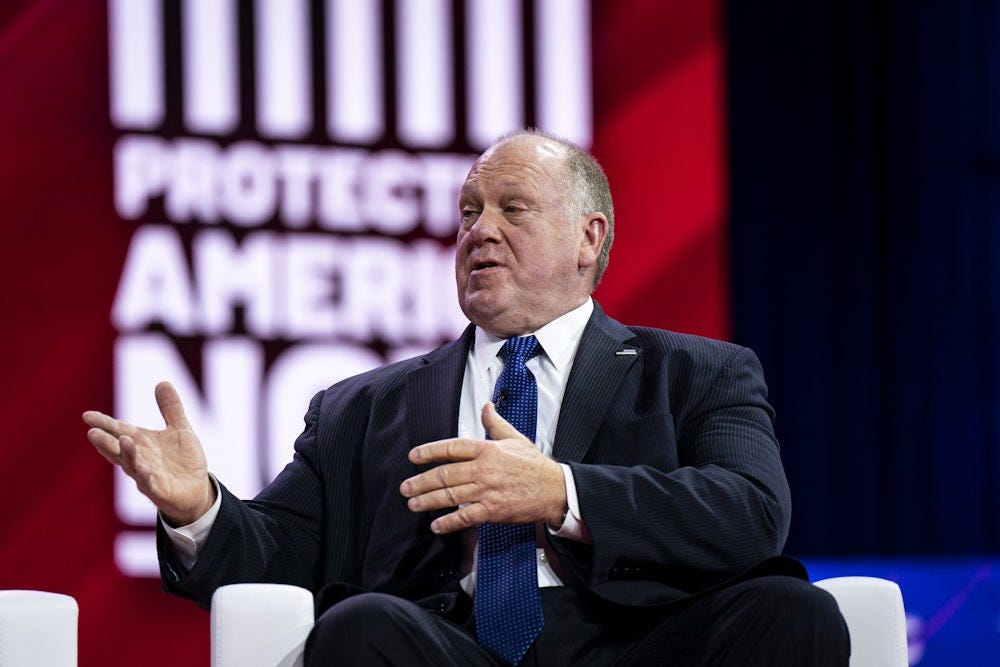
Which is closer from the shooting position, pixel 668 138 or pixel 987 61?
pixel 668 138

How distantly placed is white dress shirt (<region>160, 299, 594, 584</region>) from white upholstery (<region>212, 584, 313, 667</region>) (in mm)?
211

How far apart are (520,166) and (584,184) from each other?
127 mm

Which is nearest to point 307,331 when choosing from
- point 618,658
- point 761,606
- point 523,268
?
point 523,268

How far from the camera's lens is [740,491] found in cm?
174

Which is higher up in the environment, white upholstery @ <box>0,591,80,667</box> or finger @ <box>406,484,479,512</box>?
finger @ <box>406,484,479,512</box>

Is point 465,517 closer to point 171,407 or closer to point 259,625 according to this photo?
point 259,625

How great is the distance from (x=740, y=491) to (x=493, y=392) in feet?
1.46

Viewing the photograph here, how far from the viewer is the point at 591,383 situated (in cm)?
197

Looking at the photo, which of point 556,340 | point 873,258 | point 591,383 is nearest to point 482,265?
point 556,340

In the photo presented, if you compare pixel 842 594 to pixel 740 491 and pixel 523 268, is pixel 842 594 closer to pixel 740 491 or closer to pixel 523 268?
pixel 740 491

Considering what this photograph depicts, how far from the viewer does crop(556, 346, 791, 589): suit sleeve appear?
1.67 metres

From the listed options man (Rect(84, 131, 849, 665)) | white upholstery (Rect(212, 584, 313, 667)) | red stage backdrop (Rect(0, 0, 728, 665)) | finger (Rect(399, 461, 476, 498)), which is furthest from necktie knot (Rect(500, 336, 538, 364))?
red stage backdrop (Rect(0, 0, 728, 665))

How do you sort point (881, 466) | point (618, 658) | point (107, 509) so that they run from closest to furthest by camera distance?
point (618, 658) → point (107, 509) → point (881, 466)

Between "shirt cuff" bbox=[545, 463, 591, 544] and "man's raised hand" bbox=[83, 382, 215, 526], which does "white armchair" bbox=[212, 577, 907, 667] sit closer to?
"man's raised hand" bbox=[83, 382, 215, 526]
